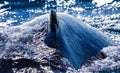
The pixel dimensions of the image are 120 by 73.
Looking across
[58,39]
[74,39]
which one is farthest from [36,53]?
[74,39]

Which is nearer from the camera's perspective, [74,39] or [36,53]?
[36,53]

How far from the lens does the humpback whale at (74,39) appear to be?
21.5 feet

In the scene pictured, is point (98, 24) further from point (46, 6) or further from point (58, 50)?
point (58, 50)

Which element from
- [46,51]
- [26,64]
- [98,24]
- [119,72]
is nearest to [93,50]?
[119,72]

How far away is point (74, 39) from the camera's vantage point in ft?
25.1

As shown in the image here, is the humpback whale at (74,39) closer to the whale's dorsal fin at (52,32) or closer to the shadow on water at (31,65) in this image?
the whale's dorsal fin at (52,32)

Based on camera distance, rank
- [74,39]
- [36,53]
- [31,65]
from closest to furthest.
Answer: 1. [31,65]
2. [36,53]
3. [74,39]

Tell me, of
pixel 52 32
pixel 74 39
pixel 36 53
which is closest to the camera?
pixel 52 32

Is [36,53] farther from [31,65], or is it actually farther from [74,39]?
[74,39]

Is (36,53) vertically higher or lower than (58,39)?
lower

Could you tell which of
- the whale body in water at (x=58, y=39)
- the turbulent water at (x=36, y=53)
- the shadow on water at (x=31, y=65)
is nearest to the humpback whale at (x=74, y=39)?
the whale body in water at (x=58, y=39)

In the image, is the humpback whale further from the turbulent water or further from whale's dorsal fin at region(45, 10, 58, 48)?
the turbulent water

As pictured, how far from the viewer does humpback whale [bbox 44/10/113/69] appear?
656cm

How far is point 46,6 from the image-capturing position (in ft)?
51.2
